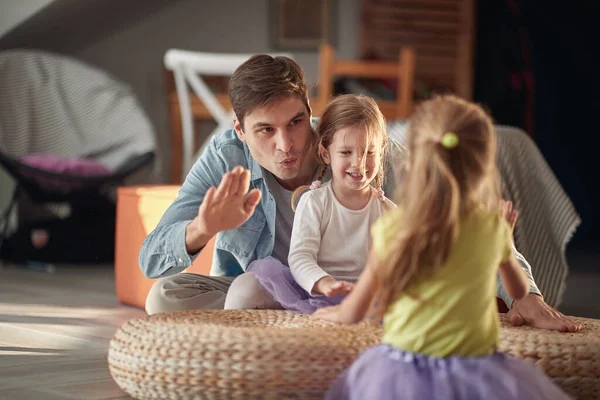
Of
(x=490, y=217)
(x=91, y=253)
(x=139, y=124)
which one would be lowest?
(x=91, y=253)

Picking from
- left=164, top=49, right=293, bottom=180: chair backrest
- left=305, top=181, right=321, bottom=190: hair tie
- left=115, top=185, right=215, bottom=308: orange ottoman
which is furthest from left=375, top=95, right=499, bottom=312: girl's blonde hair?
left=164, top=49, right=293, bottom=180: chair backrest

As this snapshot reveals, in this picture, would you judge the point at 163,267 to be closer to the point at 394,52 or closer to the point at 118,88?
the point at 118,88

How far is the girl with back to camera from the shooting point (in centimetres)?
136

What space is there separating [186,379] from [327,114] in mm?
642

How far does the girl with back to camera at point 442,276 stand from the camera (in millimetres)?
1355

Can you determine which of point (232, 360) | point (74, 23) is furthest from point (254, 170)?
point (74, 23)

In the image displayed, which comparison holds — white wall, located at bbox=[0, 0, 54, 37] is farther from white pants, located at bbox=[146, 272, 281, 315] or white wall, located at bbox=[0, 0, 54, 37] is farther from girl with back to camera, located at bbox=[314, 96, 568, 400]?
girl with back to camera, located at bbox=[314, 96, 568, 400]

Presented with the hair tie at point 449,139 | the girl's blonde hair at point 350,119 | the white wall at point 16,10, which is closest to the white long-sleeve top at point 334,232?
the girl's blonde hair at point 350,119

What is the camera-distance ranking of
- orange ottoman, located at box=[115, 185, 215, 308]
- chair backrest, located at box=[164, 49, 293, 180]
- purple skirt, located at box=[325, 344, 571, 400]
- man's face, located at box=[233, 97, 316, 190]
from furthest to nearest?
chair backrest, located at box=[164, 49, 293, 180], orange ottoman, located at box=[115, 185, 215, 308], man's face, located at box=[233, 97, 316, 190], purple skirt, located at box=[325, 344, 571, 400]

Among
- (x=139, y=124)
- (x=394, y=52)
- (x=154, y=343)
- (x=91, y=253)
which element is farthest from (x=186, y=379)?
(x=394, y=52)

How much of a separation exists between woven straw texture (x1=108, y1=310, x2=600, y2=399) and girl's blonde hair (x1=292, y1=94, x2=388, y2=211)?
396 millimetres

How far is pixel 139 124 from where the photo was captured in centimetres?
440

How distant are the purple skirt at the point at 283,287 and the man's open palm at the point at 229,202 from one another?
10.0 inches

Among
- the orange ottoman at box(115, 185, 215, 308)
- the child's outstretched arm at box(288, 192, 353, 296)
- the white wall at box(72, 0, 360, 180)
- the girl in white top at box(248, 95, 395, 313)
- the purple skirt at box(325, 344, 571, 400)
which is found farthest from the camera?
the white wall at box(72, 0, 360, 180)
